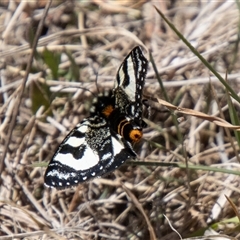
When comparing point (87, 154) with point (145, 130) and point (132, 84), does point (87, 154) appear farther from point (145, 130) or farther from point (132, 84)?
point (145, 130)

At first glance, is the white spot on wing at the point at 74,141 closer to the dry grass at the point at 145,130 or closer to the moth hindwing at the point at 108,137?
the moth hindwing at the point at 108,137

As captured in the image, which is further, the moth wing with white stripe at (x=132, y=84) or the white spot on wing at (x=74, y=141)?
the white spot on wing at (x=74, y=141)

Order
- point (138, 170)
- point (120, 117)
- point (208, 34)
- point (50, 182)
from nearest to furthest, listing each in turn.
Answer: point (50, 182), point (120, 117), point (138, 170), point (208, 34)

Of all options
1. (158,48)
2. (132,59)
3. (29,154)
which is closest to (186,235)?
(132,59)

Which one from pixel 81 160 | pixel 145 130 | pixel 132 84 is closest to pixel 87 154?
pixel 81 160

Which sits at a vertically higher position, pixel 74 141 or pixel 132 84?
pixel 132 84

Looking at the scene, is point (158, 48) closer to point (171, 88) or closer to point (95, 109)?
point (171, 88)

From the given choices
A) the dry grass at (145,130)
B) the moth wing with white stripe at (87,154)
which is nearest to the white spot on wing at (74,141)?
the moth wing with white stripe at (87,154)

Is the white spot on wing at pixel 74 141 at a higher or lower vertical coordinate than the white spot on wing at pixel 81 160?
higher
